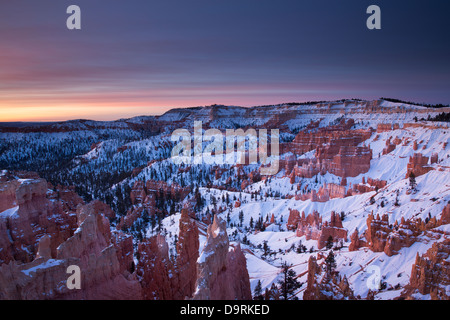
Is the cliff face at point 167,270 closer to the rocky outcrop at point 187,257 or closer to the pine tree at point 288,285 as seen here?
the rocky outcrop at point 187,257

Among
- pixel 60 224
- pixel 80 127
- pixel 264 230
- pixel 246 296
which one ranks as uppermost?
pixel 80 127

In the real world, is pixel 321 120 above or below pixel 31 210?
above

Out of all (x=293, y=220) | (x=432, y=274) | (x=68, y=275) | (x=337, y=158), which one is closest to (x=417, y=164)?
(x=337, y=158)

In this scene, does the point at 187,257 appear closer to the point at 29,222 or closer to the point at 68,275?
the point at 68,275

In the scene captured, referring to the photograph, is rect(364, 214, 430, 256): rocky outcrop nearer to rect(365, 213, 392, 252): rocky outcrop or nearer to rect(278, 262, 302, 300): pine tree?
rect(365, 213, 392, 252): rocky outcrop

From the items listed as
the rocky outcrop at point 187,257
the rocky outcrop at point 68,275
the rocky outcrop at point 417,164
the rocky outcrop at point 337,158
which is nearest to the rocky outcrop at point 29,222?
the rocky outcrop at point 68,275

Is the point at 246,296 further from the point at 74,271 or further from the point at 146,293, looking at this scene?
the point at 74,271
